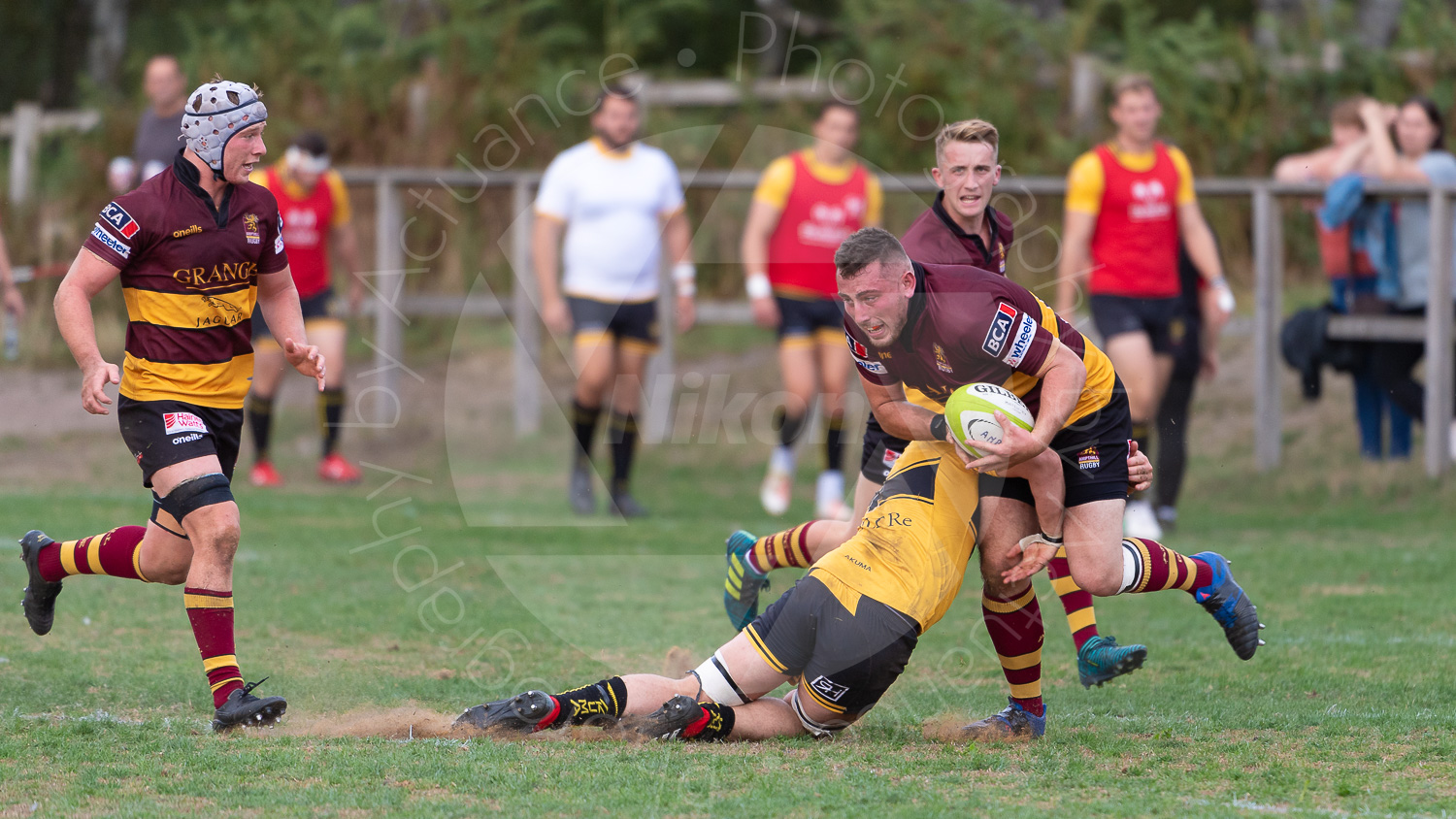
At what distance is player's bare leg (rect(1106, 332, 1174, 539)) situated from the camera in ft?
27.8

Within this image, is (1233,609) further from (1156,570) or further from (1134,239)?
(1134,239)

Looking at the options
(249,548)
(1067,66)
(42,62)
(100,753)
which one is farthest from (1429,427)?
(42,62)

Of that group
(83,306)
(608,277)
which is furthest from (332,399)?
(83,306)

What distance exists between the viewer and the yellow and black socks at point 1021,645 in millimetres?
4855

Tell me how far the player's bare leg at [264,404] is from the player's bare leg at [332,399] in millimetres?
93

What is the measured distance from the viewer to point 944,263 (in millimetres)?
5617

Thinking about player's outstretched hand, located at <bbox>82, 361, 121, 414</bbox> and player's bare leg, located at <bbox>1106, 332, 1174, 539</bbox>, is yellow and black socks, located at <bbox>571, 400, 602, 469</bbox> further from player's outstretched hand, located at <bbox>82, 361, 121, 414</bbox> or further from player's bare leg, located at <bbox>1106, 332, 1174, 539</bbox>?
player's outstretched hand, located at <bbox>82, 361, 121, 414</bbox>

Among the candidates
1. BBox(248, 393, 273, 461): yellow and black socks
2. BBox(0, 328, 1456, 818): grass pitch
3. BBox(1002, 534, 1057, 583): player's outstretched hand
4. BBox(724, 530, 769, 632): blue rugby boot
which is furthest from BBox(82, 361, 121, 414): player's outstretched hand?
BBox(248, 393, 273, 461): yellow and black socks

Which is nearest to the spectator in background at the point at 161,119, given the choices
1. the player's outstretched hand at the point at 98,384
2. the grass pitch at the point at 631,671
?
the grass pitch at the point at 631,671

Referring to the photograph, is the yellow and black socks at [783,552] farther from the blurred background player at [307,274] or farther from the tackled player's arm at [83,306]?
the blurred background player at [307,274]

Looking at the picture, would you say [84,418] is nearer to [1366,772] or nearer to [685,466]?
[685,466]

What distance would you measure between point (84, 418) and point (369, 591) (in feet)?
20.6

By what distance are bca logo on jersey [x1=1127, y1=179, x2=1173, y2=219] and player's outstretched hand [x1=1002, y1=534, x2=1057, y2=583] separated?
4.26 m

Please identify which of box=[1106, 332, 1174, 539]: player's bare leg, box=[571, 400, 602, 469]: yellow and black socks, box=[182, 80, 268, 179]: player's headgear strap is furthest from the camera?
box=[571, 400, 602, 469]: yellow and black socks
